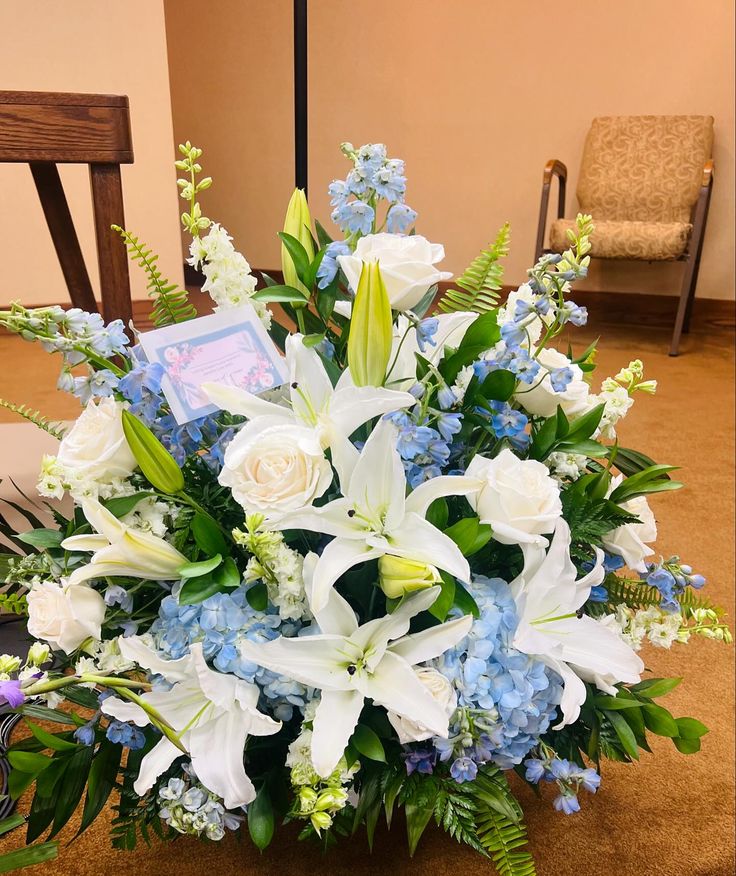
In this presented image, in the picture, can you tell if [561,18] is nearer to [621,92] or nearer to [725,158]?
[621,92]

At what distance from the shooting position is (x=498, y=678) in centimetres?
61

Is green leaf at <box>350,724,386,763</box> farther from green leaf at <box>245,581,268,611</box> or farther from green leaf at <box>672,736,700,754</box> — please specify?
green leaf at <box>672,736,700,754</box>

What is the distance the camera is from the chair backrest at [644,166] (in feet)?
11.6

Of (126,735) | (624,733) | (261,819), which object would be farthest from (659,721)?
(126,735)

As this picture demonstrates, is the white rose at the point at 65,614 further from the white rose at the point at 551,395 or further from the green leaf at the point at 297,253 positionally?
the white rose at the point at 551,395

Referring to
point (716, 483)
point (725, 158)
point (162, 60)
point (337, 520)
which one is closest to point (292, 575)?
point (337, 520)

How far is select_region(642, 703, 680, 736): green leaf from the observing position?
706 millimetres

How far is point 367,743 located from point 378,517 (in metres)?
0.18

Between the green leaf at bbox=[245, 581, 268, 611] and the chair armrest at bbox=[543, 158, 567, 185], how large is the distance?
10.3 ft

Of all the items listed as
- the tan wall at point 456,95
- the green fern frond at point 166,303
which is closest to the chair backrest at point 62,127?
the green fern frond at point 166,303

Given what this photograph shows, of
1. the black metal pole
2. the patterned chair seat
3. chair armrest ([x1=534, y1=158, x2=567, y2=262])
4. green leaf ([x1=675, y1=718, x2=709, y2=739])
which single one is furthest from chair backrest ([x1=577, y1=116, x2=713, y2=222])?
green leaf ([x1=675, y1=718, x2=709, y2=739])

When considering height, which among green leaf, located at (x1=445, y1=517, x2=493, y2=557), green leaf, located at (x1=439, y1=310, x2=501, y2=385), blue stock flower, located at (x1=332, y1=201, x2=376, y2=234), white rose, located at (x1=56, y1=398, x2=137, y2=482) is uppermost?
blue stock flower, located at (x1=332, y1=201, x2=376, y2=234)

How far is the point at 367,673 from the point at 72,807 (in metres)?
0.30

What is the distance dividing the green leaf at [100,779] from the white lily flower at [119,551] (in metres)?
0.18
